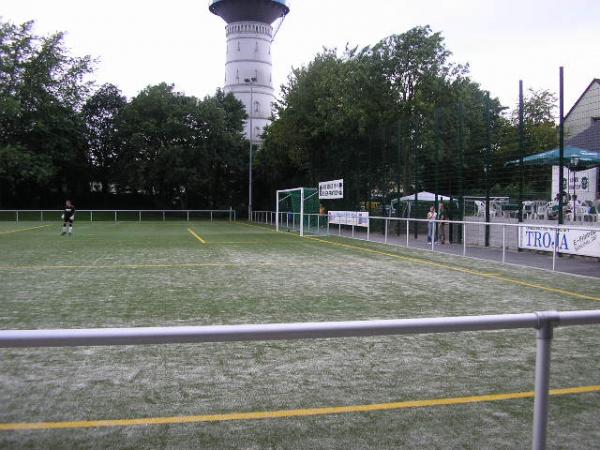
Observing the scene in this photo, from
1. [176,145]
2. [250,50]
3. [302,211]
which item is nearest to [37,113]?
[176,145]

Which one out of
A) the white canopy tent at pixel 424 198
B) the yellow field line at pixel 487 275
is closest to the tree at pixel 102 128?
the white canopy tent at pixel 424 198

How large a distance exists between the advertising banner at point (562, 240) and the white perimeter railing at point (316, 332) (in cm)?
1150

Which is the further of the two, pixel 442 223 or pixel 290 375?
pixel 442 223

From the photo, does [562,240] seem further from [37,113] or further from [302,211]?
[37,113]

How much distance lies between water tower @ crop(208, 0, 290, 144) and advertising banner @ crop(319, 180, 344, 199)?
39213 mm

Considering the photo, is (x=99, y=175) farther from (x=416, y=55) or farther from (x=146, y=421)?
(x=146, y=421)

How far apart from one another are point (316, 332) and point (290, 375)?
2825 millimetres

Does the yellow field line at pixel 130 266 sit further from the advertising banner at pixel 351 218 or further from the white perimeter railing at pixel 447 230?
the advertising banner at pixel 351 218

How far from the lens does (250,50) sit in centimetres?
6712

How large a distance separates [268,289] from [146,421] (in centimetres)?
627

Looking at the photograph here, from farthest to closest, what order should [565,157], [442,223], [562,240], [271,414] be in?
[442,223] → [565,157] → [562,240] → [271,414]

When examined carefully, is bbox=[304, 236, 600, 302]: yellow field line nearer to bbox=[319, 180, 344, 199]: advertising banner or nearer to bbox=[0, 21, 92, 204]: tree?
bbox=[319, 180, 344, 199]: advertising banner

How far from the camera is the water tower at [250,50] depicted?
67125 millimetres

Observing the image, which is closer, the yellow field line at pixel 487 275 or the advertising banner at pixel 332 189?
the yellow field line at pixel 487 275
